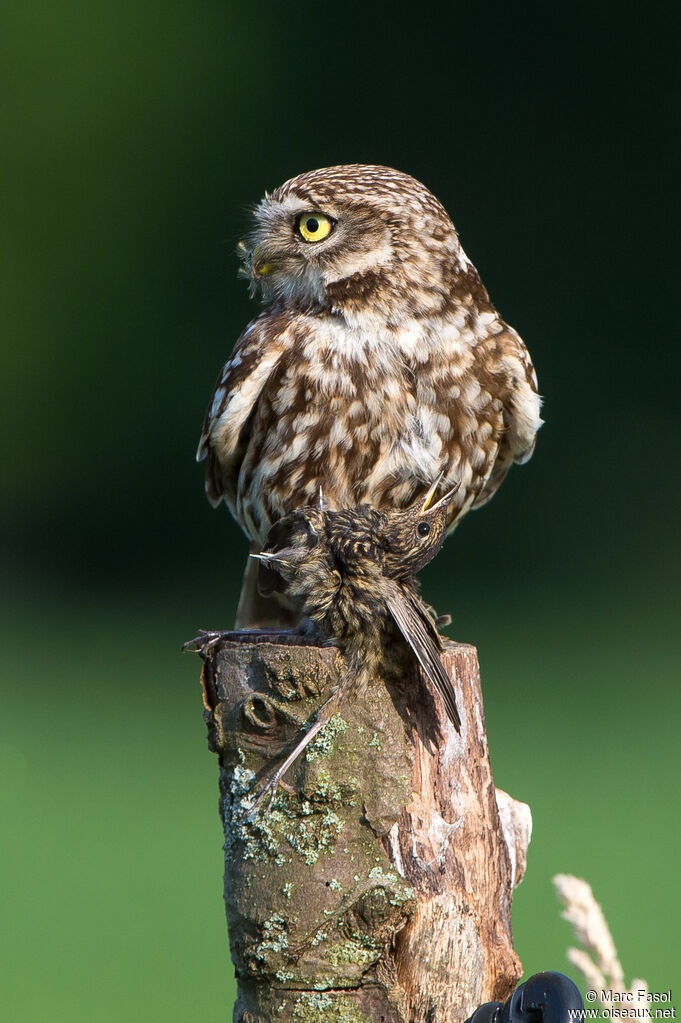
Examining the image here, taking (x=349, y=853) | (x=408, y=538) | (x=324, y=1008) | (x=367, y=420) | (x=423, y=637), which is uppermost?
(x=367, y=420)

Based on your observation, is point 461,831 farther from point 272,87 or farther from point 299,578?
point 272,87

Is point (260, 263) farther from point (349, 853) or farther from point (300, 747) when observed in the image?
point (349, 853)

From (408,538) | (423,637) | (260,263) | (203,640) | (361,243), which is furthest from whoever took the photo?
(260,263)

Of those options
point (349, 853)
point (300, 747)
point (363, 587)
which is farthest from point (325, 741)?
point (363, 587)

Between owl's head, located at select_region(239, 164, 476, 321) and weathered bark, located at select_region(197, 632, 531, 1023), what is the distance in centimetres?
116

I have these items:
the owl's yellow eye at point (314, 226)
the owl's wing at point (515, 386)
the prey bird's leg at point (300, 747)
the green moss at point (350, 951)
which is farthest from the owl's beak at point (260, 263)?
the green moss at point (350, 951)

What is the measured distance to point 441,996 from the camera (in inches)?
85.1

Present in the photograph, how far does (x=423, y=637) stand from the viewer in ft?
7.13

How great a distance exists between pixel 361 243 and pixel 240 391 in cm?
45

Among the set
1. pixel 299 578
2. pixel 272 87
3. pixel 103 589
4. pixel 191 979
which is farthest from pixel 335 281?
pixel 272 87

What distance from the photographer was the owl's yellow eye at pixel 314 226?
3.10m

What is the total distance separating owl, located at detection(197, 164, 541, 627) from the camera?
3092mm

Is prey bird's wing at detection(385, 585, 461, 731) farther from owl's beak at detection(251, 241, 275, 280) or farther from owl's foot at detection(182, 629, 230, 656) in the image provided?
owl's beak at detection(251, 241, 275, 280)

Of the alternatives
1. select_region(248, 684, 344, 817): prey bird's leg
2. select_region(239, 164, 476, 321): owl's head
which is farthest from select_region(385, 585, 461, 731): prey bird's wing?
select_region(239, 164, 476, 321): owl's head
